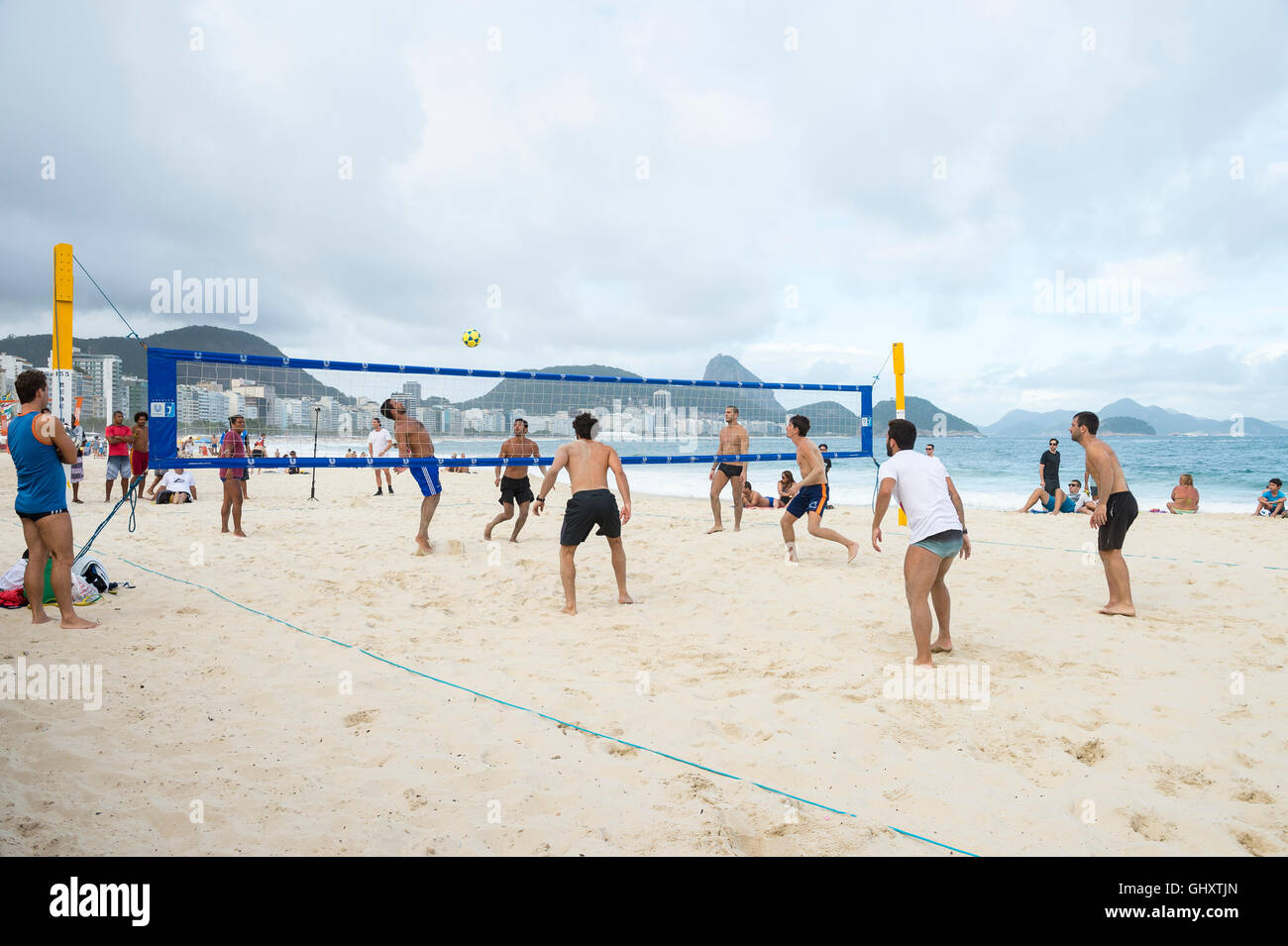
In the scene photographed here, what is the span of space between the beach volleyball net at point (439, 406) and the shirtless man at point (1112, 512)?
3566mm

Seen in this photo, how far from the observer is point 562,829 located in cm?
217

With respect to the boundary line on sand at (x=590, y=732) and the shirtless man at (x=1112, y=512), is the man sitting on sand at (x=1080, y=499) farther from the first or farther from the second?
the boundary line on sand at (x=590, y=732)

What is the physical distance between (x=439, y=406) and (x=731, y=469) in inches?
145

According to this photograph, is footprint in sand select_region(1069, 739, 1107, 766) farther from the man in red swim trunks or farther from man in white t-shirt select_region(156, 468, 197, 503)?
man in white t-shirt select_region(156, 468, 197, 503)

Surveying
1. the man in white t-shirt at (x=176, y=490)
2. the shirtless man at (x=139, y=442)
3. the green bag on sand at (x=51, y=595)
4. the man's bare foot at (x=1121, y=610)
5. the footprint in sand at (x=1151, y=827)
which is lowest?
the footprint in sand at (x=1151, y=827)

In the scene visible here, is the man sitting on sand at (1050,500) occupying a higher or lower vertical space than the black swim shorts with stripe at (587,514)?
lower

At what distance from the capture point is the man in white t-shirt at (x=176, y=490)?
37.3 ft

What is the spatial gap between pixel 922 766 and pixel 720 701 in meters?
1.00

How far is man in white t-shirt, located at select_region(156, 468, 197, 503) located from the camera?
11375mm

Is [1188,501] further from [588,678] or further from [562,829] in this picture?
[562,829]

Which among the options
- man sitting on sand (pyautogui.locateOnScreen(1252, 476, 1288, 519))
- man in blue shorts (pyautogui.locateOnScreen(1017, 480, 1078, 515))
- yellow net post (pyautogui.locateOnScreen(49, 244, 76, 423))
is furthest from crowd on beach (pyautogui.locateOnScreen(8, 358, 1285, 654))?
man sitting on sand (pyautogui.locateOnScreen(1252, 476, 1288, 519))

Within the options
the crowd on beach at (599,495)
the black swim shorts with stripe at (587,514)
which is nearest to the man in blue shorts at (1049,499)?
the crowd on beach at (599,495)
